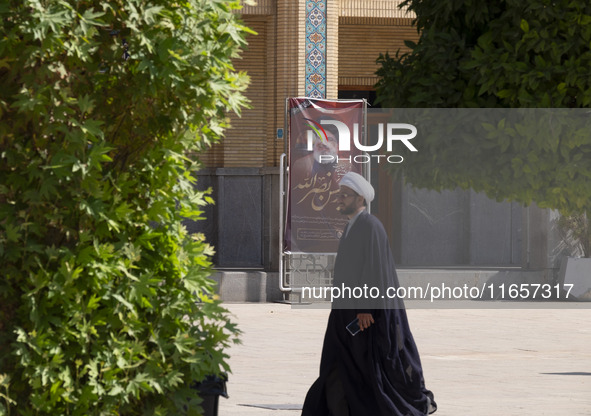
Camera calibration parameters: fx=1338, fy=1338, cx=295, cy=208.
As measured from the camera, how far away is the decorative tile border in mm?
22109

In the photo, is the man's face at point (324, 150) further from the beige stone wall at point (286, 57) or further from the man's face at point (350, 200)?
the man's face at point (350, 200)

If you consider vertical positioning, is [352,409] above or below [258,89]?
below

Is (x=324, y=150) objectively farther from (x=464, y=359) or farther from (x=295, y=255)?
(x=464, y=359)

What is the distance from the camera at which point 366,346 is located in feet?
30.0

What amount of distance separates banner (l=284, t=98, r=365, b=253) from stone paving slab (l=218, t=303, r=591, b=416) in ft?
3.88

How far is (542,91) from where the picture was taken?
8148 mm

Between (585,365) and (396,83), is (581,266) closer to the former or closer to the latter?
(585,365)

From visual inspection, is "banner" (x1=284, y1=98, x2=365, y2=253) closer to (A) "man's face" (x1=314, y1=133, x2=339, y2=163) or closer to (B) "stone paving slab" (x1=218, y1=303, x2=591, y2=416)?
(A) "man's face" (x1=314, y1=133, x2=339, y2=163)

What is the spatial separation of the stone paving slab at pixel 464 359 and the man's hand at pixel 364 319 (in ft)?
5.15

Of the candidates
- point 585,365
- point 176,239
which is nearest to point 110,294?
point 176,239

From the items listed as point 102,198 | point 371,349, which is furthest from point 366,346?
point 102,198

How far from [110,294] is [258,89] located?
58.4 feet

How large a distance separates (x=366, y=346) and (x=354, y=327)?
153 millimetres

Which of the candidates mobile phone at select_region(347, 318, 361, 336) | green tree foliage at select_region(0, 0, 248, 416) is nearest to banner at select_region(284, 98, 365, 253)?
mobile phone at select_region(347, 318, 361, 336)
